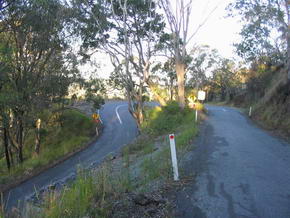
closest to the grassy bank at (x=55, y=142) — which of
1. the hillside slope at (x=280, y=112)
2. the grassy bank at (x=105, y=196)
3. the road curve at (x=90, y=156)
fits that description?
the road curve at (x=90, y=156)

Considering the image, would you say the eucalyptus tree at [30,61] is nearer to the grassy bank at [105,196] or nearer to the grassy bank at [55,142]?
the grassy bank at [55,142]

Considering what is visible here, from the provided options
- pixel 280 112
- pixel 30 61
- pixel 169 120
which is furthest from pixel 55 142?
pixel 280 112

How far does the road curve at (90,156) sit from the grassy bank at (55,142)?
1.29 metres

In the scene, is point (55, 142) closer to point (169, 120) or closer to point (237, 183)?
point (169, 120)

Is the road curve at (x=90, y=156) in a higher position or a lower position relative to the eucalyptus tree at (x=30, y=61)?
lower

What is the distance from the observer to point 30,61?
21922 millimetres

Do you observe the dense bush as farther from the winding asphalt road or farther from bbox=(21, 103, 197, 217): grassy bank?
bbox=(21, 103, 197, 217): grassy bank

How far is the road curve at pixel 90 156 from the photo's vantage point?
16406 millimetres

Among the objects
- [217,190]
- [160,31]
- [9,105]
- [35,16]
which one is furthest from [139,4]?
[217,190]

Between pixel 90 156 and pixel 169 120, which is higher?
pixel 169 120

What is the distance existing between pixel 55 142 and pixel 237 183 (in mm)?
29741

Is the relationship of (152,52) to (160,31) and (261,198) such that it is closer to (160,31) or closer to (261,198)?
(160,31)

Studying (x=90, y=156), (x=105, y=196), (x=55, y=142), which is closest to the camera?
(x=105, y=196)

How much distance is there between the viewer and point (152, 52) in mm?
28266
